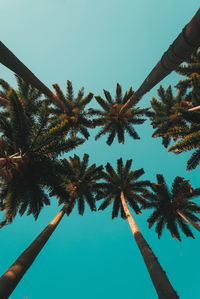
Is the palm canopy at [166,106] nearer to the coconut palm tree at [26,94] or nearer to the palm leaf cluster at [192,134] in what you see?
the palm leaf cluster at [192,134]

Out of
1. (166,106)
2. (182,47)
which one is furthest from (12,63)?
(166,106)

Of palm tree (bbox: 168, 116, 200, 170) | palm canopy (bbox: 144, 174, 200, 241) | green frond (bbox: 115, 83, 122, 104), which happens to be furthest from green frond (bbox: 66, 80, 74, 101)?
palm canopy (bbox: 144, 174, 200, 241)

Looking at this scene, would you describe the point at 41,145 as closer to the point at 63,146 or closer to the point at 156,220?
the point at 63,146

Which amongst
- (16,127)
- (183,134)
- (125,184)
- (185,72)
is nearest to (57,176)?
(16,127)

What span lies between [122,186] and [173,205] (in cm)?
582

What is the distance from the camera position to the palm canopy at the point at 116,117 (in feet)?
63.5

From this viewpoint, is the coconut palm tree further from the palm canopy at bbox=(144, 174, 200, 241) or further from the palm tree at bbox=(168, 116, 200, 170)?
the palm canopy at bbox=(144, 174, 200, 241)

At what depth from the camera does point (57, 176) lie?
31.3 feet

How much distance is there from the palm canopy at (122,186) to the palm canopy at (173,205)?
125 cm

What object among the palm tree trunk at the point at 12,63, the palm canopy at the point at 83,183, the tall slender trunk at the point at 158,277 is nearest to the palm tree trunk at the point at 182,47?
the palm tree trunk at the point at 12,63

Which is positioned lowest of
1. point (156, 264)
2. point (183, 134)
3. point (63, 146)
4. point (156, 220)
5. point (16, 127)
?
point (156, 264)

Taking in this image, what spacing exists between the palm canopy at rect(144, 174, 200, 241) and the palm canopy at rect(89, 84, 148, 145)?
7.91 metres

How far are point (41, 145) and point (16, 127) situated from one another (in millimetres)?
1604

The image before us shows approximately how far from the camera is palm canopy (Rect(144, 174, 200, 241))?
16062 mm
